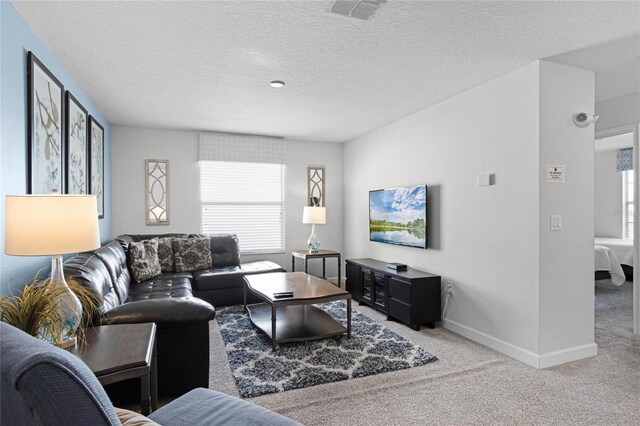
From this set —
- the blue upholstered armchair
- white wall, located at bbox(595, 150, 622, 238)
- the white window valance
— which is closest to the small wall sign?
the blue upholstered armchair

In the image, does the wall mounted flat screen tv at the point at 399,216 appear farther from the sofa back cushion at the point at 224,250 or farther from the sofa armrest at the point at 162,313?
the sofa armrest at the point at 162,313

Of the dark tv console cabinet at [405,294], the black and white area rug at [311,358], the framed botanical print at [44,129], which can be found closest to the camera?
the framed botanical print at [44,129]

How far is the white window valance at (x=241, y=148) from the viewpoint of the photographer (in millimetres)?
5266

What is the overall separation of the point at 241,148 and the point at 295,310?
108 inches

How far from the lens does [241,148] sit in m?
5.47

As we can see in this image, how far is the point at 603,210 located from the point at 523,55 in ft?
20.8

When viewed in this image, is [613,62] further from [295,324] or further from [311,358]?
[295,324]

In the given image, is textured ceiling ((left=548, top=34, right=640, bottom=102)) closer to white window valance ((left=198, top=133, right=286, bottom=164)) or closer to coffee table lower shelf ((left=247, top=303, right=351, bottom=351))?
coffee table lower shelf ((left=247, top=303, right=351, bottom=351))

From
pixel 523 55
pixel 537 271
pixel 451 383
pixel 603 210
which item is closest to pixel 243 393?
pixel 451 383

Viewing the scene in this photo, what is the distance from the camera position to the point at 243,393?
7.79 feet

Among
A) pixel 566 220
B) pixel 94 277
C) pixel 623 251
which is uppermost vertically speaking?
pixel 566 220

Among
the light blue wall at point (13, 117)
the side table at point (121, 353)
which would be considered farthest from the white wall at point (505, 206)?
the light blue wall at point (13, 117)

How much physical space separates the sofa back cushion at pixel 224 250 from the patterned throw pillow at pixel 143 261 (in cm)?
75

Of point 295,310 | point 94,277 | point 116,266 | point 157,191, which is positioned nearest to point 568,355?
point 295,310
